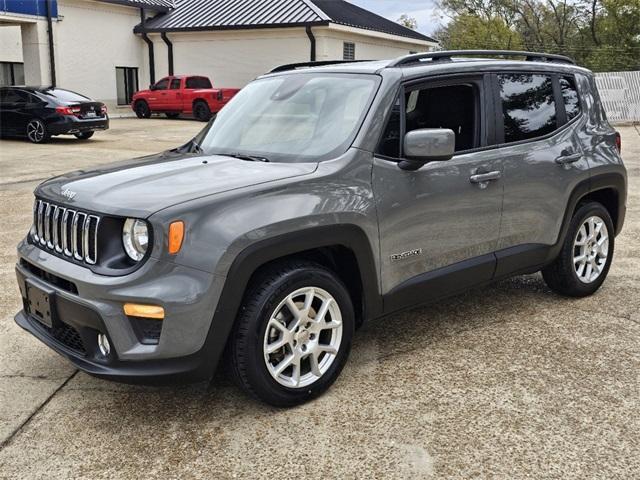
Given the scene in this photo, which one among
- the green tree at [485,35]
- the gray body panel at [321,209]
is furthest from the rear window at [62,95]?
the green tree at [485,35]

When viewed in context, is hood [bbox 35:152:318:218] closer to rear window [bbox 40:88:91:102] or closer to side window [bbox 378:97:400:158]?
side window [bbox 378:97:400:158]

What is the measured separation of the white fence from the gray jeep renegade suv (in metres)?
21.1

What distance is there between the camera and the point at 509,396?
3637 millimetres

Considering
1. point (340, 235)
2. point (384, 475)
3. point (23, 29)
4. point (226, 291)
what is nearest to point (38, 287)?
point (226, 291)

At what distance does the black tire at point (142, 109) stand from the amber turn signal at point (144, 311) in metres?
24.3

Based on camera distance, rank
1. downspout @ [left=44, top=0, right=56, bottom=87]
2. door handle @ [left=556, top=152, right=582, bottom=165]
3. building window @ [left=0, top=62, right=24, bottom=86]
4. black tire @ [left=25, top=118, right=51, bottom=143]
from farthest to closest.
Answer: building window @ [left=0, top=62, right=24, bottom=86], downspout @ [left=44, top=0, right=56, bottom=87], black tire @ [left=25, top=118, right=51, bottom=143], door handle @ [left=556, top=152, right=582, bottom=165]

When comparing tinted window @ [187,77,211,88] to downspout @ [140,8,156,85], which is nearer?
tinted window @ [187,77,211,88]

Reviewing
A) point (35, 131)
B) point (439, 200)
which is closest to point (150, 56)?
point (35, 131)

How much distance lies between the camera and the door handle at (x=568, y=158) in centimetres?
469

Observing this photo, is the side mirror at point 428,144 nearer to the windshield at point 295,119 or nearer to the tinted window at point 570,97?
the windshield at point 295,119

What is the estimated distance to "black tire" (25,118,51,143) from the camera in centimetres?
1712

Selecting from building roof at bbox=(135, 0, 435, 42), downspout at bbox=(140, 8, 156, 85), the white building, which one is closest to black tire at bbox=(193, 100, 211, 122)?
the white building

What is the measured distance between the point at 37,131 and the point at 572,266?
50.5 ft

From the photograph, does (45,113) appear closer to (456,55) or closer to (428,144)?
(456,55)
